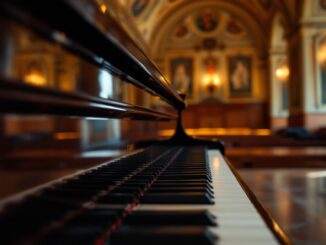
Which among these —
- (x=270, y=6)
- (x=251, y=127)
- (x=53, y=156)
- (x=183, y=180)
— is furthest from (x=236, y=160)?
(x=251, y=127)

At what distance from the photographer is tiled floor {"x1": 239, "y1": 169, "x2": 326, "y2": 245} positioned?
266 centimetres

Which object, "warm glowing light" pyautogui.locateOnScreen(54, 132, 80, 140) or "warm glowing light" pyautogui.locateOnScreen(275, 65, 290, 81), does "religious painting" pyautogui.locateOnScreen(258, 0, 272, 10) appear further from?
"warm glowing light" pyautogui.locateOnScreen(54, 132, 80, 140)

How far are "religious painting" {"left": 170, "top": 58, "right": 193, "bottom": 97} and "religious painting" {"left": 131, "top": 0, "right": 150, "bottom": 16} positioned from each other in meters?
4.16

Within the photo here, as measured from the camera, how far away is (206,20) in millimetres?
19672

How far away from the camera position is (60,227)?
0.62 metres

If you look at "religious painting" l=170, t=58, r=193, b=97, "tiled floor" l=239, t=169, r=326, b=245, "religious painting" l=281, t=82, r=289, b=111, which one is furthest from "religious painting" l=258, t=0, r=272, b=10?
"tiled floor" l=239, t=169, r=326, b=245

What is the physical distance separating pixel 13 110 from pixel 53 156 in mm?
294

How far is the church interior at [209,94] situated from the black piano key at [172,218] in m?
0.21

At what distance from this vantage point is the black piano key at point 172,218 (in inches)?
29.5

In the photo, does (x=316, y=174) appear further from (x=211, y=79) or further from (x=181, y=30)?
(x=181, y=30)

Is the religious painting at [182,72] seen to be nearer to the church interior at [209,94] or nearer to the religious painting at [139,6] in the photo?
the church interior at [209,94]

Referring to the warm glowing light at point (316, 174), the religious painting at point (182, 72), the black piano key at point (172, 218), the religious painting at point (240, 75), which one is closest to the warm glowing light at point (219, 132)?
the religious painting at point (240, 75)

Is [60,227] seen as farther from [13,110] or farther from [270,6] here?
[270,6]

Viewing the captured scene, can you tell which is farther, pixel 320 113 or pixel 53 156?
pixel 320 113
